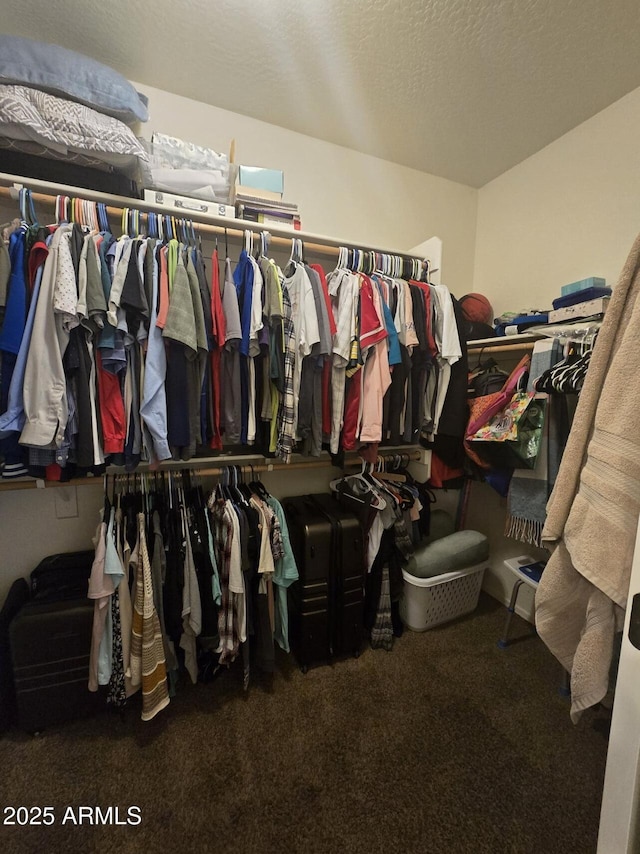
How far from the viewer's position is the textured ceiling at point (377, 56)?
125cm

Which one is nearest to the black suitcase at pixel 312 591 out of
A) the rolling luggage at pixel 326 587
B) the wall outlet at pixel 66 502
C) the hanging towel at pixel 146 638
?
the rolling luggage at pixel 326 587

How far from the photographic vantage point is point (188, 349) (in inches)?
49.9

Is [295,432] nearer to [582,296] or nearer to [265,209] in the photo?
[265,209]

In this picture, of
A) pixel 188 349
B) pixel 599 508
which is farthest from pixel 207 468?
pixel 599 508

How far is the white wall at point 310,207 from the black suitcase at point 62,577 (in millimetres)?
84

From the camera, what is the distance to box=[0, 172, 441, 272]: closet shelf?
1.22 metres

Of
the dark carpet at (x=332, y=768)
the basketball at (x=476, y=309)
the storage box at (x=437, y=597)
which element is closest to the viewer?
the dark carpet at (x=332, y=768)

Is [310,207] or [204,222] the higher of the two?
[310,207]

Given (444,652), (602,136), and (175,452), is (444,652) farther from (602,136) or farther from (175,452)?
(602,136)

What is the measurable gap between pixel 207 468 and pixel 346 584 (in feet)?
2.88

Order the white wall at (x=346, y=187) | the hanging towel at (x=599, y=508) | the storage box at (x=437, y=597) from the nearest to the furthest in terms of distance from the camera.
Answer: the hanging towel at (x=599, y=508), the white wall at (x=346, y=187), the storage box at (x=437, y=597)

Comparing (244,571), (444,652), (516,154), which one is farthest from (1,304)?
(516,154)

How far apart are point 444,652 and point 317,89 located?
2.80 metres

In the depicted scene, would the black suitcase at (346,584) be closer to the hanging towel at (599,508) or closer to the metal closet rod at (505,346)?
the hanging towel at (599,508)
